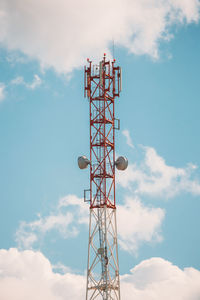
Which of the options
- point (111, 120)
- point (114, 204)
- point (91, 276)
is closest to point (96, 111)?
point (111, 120)

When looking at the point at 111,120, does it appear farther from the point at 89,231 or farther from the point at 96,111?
the point at 89,231

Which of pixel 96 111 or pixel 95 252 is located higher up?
pixel 96 111

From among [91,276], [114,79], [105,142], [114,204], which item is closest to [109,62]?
[114,79]

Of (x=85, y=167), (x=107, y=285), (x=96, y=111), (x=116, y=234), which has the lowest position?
(x=107, y=285)

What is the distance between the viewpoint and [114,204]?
95.2 m

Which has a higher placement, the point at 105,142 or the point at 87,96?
the point at 87,96

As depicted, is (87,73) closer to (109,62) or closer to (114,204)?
(109,62)

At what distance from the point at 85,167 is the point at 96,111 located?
720 cm

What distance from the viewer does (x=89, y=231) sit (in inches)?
3730

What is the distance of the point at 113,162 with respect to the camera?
96.3 meters

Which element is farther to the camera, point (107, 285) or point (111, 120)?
point (111, 120)

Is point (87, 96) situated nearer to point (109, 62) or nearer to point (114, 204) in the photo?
point (109, 62)

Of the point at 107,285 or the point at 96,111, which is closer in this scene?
the point at 107,285

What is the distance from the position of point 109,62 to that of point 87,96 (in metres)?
5.10
